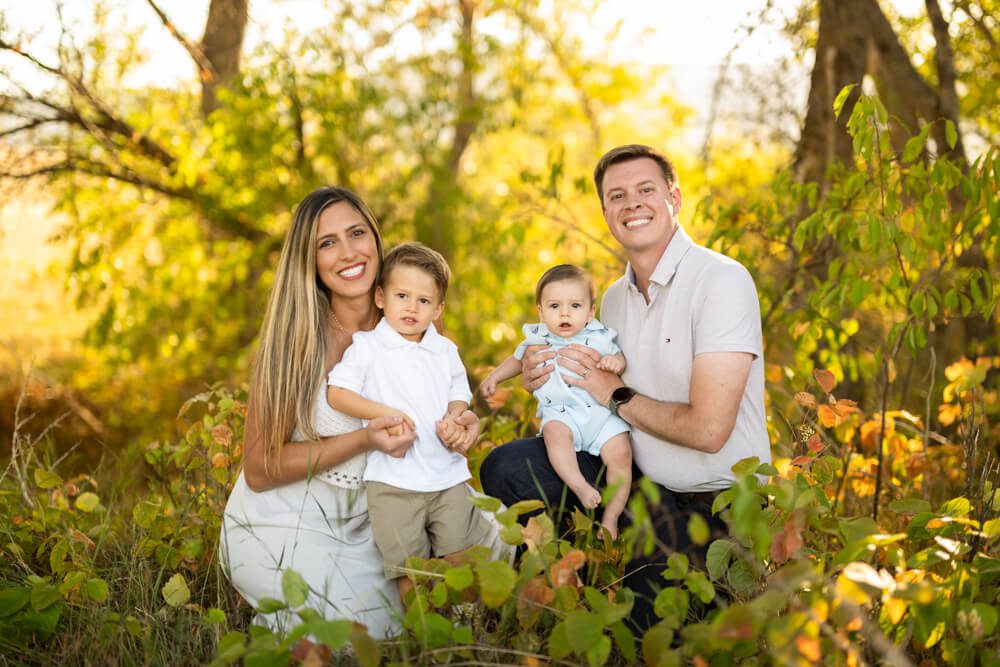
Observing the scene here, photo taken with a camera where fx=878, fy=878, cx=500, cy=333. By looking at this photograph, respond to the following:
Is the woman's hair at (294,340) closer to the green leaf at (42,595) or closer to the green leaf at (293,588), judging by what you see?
A: the green leaf at (42,595)

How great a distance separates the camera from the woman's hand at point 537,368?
312 centimetres

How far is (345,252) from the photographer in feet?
10.4

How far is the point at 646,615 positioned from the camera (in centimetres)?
294

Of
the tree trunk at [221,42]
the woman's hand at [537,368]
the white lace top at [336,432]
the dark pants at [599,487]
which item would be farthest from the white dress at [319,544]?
the tree trunk at [221,42]

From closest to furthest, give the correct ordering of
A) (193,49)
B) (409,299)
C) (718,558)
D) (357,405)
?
(718,558), (357,405), (409,299), (193,49)

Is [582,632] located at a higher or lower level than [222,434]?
lower

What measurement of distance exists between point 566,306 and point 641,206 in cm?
44

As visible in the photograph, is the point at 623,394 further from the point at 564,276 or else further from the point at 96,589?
the point at 96,589

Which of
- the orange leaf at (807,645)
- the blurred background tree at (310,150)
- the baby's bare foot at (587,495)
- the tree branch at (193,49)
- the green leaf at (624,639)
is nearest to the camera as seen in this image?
the orange leaf at (807,645)

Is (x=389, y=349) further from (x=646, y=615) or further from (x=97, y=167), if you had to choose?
(x=97, y=167)

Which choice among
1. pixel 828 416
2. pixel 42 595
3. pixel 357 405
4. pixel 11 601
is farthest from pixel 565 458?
pixel 11 601

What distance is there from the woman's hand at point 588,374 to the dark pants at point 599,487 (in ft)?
0.83

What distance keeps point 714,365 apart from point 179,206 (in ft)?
19.7

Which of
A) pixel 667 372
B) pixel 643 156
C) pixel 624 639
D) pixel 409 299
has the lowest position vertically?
pixel 624 639
